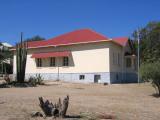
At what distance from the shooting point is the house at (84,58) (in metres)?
39.4

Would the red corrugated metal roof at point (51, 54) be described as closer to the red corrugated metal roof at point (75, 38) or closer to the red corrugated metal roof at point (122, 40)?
the red corrugated metal roof at point (75, 38)

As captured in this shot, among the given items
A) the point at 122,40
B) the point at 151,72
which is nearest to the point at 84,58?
the point at 122,40

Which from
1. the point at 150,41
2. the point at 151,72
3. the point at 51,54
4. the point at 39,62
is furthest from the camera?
the point at 150,41

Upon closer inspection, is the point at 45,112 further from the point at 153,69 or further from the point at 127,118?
the point at 153,69

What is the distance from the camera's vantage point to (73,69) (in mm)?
41562

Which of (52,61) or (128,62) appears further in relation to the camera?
(128,62)

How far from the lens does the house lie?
39438 mm

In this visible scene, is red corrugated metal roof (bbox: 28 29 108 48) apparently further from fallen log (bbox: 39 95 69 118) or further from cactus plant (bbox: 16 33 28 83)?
fallen log (bbox: 39 95 69 118)

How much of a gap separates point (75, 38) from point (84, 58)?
3.50 metres

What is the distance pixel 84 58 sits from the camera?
40.5 m

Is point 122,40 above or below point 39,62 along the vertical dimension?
above

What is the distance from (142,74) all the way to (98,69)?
56.2ft

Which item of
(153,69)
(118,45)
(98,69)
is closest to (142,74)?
(153,69)

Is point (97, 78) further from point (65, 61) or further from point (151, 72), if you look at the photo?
point (151, 72)
